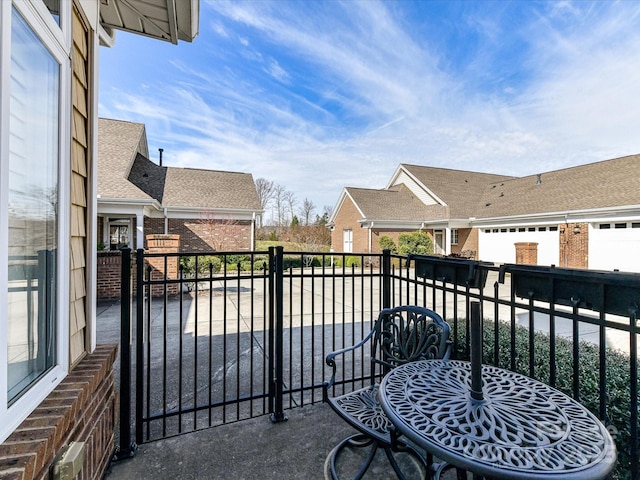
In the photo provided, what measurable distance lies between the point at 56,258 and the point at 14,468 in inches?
35.5

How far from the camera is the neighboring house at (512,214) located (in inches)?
455

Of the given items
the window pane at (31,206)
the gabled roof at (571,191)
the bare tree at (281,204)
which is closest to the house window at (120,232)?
the window pane at (31,206)

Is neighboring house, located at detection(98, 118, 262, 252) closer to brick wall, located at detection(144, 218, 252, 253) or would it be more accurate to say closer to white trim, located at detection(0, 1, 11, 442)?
brick wall, located at detection(144, 218, 252, 253)

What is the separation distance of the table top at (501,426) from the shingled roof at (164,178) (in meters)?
11.8

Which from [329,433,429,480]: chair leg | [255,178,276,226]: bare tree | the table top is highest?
[255,178,276,226]: bare tree

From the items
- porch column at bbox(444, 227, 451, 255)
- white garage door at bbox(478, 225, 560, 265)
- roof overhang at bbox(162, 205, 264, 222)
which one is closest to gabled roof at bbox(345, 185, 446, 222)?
porch column at bbox(444, 227, 451, 255)

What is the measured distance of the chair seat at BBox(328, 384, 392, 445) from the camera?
5.42ft

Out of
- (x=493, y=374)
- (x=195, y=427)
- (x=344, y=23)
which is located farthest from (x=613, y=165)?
(x=195, y=427)

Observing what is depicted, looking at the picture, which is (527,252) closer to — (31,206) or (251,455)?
(251,455)

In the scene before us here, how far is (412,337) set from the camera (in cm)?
221

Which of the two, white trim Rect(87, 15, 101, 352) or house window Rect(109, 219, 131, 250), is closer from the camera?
white trim Rect(87, 15, 101, 352)

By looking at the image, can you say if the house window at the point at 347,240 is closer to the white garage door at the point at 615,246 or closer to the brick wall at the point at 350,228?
the brick wall at the point at 350,228

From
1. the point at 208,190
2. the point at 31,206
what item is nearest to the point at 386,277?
the point at 31,206

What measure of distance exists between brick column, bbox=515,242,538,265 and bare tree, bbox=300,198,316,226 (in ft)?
71.6
